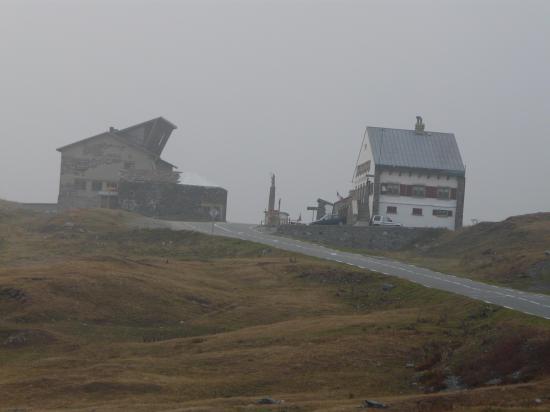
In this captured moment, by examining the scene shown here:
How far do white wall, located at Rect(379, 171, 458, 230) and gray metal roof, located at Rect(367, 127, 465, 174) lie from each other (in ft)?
3.60

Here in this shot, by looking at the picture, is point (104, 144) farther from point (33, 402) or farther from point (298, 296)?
point (33, 402)

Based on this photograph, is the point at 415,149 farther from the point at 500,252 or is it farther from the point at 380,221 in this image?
the point at 500,252

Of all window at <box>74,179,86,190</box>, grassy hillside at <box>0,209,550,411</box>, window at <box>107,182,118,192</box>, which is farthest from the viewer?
window at <box>74,179,86,190</box>

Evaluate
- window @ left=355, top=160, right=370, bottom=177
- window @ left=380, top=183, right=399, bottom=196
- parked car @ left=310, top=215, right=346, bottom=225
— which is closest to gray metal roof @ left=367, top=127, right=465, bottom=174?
window @ left=380, top=183, right=399, bottom=196

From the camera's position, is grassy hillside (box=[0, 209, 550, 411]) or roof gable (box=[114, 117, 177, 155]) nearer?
grassy hillside (box=[0, 209, 550, 411])

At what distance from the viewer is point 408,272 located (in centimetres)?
5491

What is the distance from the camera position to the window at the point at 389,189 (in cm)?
9181

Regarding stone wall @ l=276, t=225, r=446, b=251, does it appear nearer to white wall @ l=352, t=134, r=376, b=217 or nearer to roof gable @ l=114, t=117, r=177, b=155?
white wall @ l=352, t=134, r=376, b=217

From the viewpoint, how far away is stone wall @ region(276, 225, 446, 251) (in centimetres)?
8131

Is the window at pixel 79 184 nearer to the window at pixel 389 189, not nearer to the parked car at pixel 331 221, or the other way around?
the parked car at pixel 331 221

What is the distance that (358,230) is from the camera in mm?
81438

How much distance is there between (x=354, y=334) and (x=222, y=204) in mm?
67325

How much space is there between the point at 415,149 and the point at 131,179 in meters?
28.6

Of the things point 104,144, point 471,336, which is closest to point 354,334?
point 471,336
